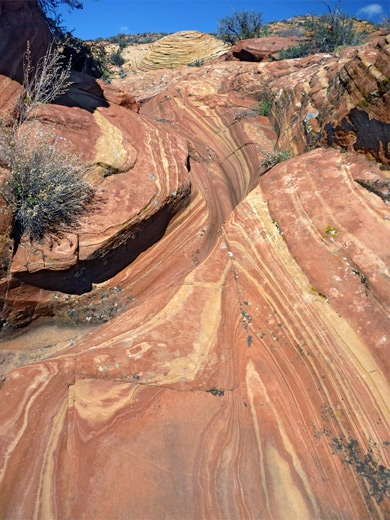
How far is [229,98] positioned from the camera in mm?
8367

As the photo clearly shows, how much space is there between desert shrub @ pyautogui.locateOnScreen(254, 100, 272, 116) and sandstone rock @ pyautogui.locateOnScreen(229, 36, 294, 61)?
5.60 m

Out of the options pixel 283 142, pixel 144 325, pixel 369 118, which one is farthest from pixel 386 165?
pixel 144 325

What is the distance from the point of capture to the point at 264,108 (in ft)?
25.5

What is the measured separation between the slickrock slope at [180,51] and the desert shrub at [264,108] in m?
13.5

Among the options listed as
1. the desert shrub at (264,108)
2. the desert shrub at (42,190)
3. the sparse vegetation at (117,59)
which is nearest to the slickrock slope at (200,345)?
the desert shrub at (42,190)

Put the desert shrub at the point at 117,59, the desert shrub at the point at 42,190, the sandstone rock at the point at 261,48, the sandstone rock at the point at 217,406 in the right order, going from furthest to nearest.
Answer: the desert shrub at the point at 117,59, the sandstone rock at the point at 261,48, the desert shrub at the point at 42,190, the sandstone rock at the point at 217,406

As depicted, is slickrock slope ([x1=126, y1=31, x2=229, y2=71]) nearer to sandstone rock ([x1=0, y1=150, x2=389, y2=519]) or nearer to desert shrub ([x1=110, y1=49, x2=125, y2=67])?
desert shrub ([x1=110, y1=49, x2=125, y2=67])

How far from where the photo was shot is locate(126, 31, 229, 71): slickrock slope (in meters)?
19.5

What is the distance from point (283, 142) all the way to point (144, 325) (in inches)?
182

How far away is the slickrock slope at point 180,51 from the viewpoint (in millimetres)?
19469

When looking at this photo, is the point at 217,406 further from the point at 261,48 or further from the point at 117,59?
the point at 117,59

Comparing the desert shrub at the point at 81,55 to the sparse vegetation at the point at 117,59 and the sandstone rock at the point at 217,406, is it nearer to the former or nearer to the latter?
the sandstone rock at the point at 217,406

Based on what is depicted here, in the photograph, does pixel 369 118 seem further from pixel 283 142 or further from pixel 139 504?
pixel 139 504

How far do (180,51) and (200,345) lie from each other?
22.3 m
